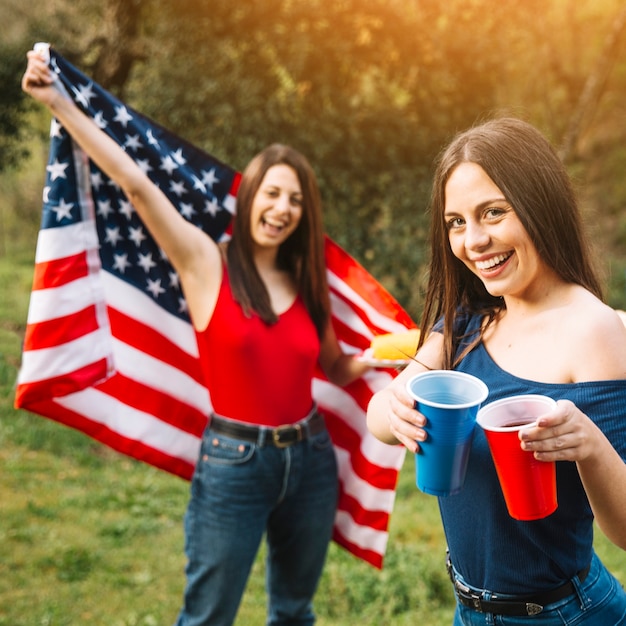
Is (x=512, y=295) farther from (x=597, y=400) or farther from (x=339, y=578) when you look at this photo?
(x=339, y=578)

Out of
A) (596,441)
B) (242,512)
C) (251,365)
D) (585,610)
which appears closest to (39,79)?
(251,365)

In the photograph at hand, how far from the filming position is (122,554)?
15.9ft

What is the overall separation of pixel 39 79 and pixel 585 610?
2.54 metres

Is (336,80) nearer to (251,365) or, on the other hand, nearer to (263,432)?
(251,365)

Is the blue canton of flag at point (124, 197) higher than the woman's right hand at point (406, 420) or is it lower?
higher

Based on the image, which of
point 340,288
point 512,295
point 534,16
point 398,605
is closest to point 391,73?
point 534,16

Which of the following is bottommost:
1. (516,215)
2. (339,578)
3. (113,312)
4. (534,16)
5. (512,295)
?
(339,578)

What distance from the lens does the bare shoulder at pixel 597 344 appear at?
1560 mm

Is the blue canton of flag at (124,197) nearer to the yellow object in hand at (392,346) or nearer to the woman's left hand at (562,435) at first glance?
the yellow object in hand at (392,346)

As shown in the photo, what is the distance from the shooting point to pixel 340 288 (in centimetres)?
348

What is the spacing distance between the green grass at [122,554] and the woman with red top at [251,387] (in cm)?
134

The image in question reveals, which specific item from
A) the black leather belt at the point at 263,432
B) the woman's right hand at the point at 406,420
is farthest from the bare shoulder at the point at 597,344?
the black leather belt at the point at 263,432

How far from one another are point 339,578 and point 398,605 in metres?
0.46

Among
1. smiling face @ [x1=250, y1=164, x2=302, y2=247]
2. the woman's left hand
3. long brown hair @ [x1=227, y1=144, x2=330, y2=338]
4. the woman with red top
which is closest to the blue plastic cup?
the woman's left hand
